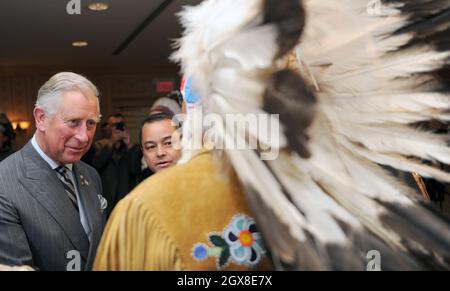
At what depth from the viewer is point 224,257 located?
36.8 inches

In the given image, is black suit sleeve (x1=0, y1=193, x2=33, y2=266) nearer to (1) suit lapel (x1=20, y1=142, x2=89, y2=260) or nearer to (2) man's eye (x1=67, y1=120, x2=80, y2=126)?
(1) suit lapel (x1=20, y1=142, x2=89, y2=260)

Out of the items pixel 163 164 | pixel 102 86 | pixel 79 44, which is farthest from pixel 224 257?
pixel 102 86

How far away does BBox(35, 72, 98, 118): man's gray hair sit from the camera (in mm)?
1322

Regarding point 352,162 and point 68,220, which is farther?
point 68,220

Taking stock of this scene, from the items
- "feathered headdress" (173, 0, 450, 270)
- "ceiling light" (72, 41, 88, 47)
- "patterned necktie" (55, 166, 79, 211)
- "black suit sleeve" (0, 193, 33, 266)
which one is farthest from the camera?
"ceiling light" (72, 41, 88, 47)

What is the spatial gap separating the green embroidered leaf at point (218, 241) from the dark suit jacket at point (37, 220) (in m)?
0.36

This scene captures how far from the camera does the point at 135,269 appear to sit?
91 centimetres

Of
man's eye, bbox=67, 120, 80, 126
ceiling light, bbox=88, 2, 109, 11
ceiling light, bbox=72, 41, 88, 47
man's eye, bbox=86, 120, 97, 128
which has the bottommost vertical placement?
man's eye, bbox=86, 120, 97, 128

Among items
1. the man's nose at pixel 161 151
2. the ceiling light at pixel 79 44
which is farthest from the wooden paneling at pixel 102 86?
the man's nose at pixel 161 151

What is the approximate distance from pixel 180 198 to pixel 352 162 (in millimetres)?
318

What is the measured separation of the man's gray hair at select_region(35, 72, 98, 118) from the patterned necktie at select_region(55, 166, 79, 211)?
15cm

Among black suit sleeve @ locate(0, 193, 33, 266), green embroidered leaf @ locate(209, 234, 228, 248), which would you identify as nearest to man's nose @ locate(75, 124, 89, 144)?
black suit sleeve @ locate(0, 193, 33, 266)
